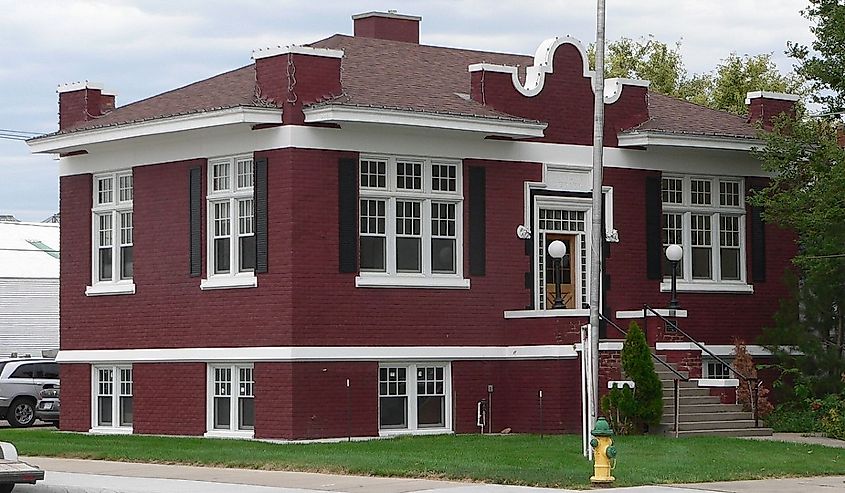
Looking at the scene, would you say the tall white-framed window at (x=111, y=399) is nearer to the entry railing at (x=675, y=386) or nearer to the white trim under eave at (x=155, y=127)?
the white trim under eave at (x=155, y=127)

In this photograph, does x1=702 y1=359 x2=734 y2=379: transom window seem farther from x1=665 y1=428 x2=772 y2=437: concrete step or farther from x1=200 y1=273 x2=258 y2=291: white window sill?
→ x1=200 y1=273 x2=258 y2=291: white window sill

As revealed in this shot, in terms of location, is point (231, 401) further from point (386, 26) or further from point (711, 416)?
point (386, 26)

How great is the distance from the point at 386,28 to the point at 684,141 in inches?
305

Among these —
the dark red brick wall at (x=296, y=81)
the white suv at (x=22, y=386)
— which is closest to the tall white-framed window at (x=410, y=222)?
the dark red brick wall at (x=296, y=81)

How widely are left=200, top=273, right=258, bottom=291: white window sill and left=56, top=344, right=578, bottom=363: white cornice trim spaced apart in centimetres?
111

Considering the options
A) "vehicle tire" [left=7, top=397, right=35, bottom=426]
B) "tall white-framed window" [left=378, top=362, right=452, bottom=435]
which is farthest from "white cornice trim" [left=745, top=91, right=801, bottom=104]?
"vehicle tire" [left=7, top=397, right=35, bottom=426]

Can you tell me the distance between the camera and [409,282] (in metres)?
29.5

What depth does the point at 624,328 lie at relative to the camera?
102ft

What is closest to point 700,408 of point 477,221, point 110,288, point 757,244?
point 477,221

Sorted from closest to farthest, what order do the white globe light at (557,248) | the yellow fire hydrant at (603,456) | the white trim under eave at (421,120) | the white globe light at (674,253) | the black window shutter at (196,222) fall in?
the yellow fire hydrant at (603,456) → the white trim under eave at (421,120) → the white globe light at (557,248) → the black window shutter at (196,222) → the white globe light at (674,253)

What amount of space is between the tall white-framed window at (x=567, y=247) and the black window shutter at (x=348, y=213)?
3.98m

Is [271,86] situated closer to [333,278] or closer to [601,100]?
[333,278]

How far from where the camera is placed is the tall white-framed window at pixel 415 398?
96.7 ft

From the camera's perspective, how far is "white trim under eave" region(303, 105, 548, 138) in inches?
1099
